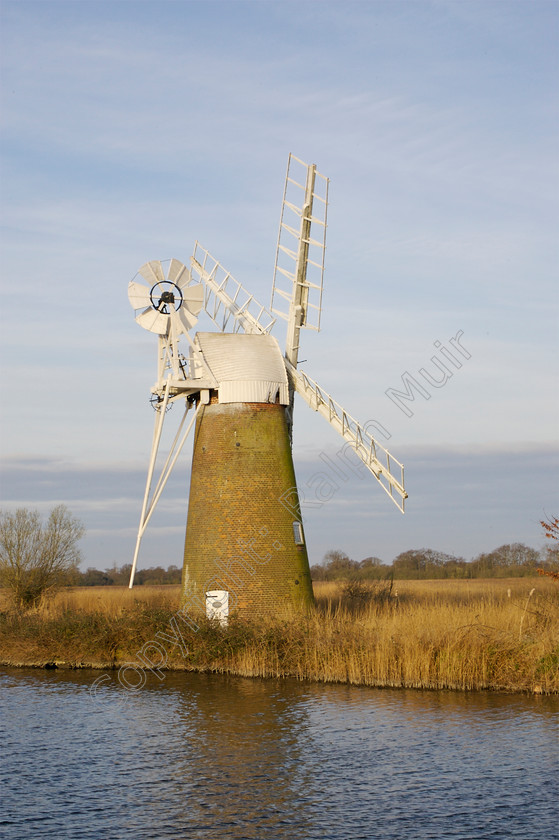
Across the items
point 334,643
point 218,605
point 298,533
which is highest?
point 298,533

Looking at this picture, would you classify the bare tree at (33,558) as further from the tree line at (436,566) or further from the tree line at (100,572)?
the tree line at (436,566)

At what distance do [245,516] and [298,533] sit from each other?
1.60m

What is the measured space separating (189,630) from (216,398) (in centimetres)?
596

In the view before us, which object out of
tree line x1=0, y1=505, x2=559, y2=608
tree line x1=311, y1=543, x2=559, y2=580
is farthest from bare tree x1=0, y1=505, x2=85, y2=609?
tree line x1=311, y1=543, x2=559, y2=580

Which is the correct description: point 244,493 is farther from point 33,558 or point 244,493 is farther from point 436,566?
point 436,566

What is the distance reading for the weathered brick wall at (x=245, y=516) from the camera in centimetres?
2261

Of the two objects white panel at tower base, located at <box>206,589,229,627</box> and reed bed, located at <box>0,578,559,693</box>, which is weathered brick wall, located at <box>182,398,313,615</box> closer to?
white panel at tower base, located at <box>206,589,229,627</box>

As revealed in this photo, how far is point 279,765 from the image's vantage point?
13.4m

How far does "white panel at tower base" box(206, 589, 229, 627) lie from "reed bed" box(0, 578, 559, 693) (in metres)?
0.33

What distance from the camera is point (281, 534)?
23.0 metres

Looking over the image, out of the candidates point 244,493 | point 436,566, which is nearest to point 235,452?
point 244,493

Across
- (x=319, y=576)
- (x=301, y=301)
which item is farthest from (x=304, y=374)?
(x=319, y=576)

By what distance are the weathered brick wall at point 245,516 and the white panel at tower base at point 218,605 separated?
12cm

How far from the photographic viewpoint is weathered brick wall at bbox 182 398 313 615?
74.2 feet
